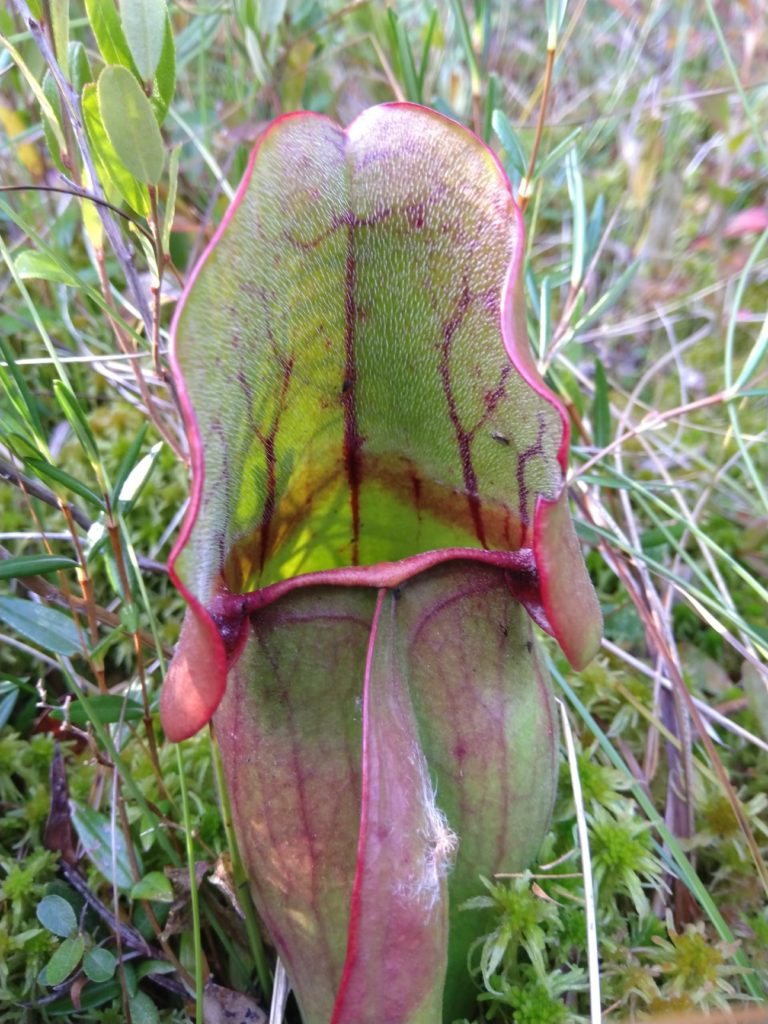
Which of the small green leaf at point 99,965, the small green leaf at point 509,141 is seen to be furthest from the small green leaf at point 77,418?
the small green leaf at point 509,141

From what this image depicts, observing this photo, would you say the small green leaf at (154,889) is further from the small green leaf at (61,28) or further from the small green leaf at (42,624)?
the small green leaf at (61,28)

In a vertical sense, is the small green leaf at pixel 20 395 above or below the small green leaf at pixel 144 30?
below

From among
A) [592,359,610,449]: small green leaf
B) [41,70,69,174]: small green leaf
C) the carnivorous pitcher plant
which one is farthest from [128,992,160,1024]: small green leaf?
[592,359,610,449]: small green leaf

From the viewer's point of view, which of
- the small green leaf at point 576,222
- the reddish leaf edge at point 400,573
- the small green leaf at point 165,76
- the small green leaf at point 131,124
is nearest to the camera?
the reddish leaf edge at point 400,573

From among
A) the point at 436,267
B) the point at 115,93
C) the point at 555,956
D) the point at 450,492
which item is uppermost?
the point at 115,93

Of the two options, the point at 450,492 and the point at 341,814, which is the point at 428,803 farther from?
the point at 450,492

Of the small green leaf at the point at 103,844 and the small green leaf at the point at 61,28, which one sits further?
the small green leaf at the point at 103,844

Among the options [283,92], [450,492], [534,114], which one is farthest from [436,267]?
[534,114]
